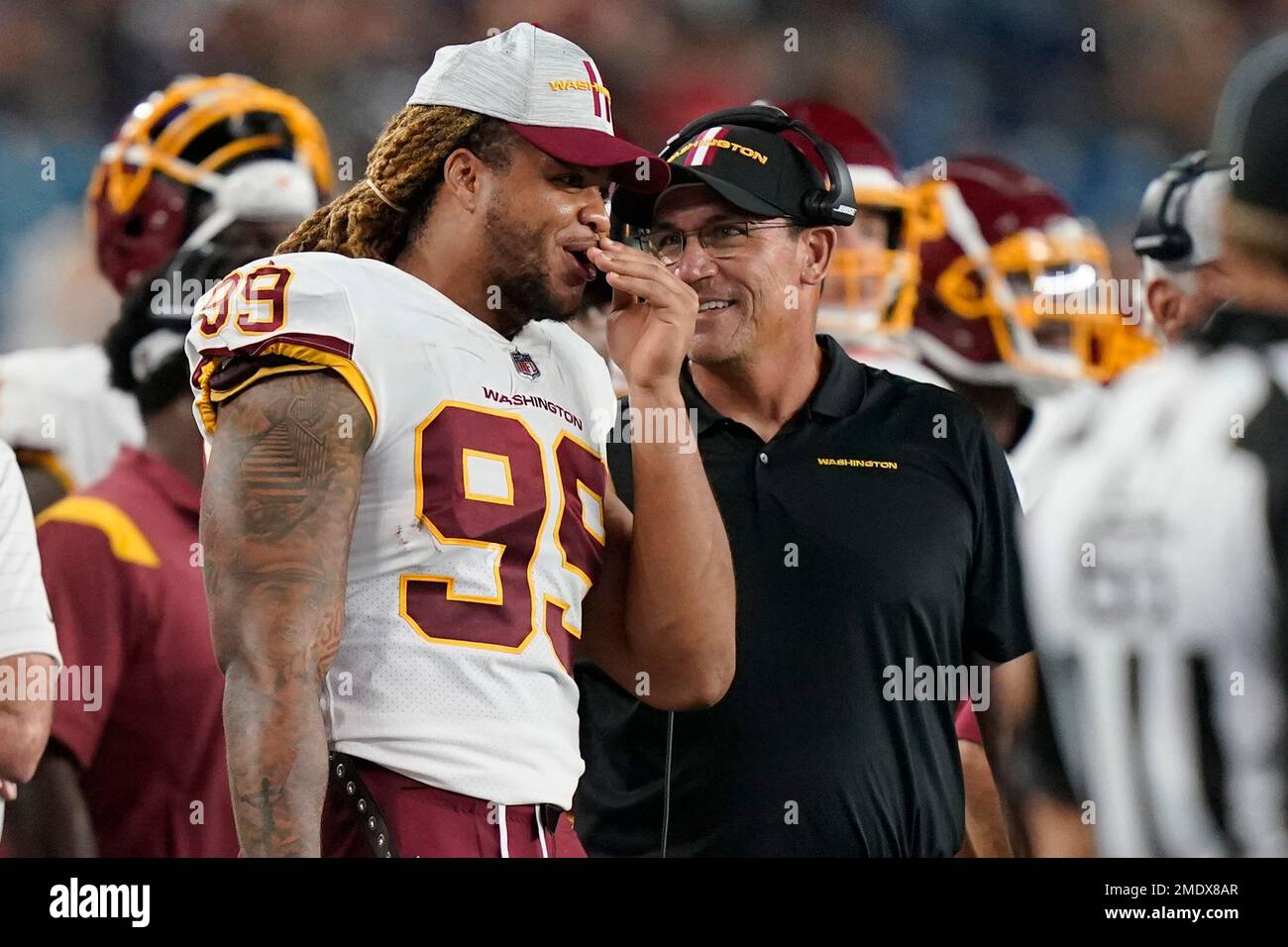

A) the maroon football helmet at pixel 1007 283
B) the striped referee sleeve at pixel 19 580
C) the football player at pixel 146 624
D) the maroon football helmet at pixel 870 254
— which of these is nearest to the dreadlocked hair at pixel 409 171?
the striped referee sleeve at pixel 19 580

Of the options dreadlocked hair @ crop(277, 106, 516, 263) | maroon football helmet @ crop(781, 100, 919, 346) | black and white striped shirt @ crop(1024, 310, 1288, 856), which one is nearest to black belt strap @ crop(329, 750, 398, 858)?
dreadlocked hair @ crop(277, 106, 516, 263)

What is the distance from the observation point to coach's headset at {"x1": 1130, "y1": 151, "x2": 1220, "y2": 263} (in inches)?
133

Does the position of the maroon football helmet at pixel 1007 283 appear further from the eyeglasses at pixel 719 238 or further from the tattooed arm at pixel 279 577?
the tattooed arm at pixel 279 577

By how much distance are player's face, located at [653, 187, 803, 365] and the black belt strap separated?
847mm

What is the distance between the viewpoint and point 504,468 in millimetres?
1742

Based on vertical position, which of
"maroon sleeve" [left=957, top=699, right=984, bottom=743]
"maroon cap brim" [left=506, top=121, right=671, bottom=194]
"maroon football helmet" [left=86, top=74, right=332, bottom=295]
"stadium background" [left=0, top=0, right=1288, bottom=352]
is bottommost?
"maroon sleeve" [left=957, top=699, right=984, bottom=743]

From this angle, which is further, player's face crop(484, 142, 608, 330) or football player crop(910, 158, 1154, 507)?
football player crop(910, 158, 1154, 507)

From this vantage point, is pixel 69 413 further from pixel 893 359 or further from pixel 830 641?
pixel 830 641

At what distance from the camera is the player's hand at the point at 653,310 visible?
188 cm

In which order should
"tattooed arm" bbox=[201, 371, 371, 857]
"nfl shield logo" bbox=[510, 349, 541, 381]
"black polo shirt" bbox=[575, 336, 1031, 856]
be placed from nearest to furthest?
"tattooed arm" bbox=[201, 371, 371, 857] < "nfl shield logo" bbox=[510, 349, 541, 381] < "black polo shirt" bbox=[575, 336, 1031, 856]

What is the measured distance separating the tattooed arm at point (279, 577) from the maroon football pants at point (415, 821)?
0.07m

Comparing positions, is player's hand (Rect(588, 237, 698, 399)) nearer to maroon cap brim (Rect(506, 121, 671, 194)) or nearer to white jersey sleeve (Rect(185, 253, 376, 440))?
maroon cap brim (Rect(506, 121, 671, 194))
